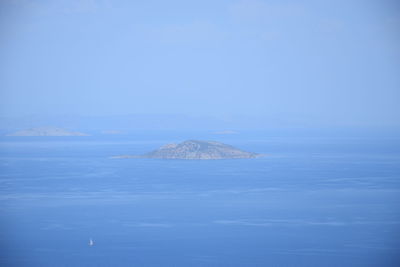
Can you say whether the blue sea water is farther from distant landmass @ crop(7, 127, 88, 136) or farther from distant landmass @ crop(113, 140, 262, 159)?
distant landmass @ crop(7, 127, 88, 136)

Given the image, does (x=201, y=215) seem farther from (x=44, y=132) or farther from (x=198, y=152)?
(x=44, y=132)

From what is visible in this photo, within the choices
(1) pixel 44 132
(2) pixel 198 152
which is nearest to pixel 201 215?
(2) pixel 198 152

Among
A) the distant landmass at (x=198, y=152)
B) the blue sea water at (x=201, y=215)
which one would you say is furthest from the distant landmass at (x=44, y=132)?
the blue sea water at (x=201, y=215)

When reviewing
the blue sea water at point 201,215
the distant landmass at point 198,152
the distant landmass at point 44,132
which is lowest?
the blue sea water at point 201,215

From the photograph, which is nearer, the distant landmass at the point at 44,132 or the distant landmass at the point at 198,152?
the distant landmass at the point at 198,152

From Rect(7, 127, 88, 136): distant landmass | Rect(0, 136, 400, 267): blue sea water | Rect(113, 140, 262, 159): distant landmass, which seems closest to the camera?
Rect(0, 136, 400, 267): blue sea water

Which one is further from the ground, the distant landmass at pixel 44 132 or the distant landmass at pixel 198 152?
the distant landmass at pixel 44 132

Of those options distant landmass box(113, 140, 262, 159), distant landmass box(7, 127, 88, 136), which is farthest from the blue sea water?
distant landmass box(7, 127, 88, 136)

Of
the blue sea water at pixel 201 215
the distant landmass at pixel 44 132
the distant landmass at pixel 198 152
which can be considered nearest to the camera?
the blue sea water at pixel 201 215

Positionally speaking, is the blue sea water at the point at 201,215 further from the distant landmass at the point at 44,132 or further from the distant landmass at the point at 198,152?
the distant landmass at the point at 44,132
